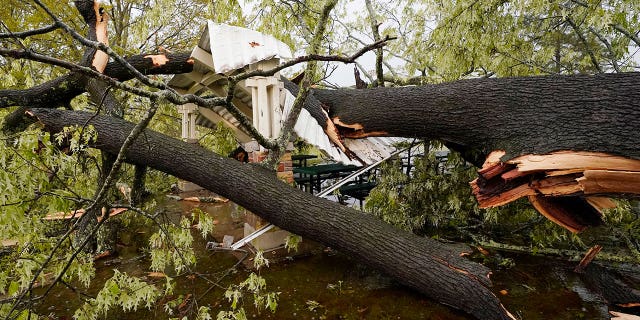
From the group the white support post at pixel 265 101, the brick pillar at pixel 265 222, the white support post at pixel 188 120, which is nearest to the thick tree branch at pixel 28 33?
the white support post at pixel 265 101

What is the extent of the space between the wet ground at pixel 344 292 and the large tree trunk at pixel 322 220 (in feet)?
0.96

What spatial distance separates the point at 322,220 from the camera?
342 cm

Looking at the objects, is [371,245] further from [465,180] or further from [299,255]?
[465,180]

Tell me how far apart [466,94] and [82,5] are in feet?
15.1

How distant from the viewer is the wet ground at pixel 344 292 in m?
3.04

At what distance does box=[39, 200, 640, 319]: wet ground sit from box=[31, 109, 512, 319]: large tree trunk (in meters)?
0.29

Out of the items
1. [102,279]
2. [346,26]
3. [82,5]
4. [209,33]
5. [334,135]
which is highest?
[346,26]

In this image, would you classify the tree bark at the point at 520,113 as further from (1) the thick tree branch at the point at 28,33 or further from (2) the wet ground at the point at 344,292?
(1) the thick tree branch at the point at 28,33

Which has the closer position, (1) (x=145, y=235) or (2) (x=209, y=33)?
(2) (x=209, y=33)

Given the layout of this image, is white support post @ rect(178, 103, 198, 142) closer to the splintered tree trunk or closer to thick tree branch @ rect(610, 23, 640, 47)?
the splintered tree trunk

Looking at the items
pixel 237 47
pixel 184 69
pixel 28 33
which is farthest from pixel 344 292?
pixel 184 69

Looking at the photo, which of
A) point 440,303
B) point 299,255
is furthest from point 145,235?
point 440,303

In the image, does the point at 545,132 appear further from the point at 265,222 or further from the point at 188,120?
the point at 188,120

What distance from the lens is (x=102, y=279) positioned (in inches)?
155
